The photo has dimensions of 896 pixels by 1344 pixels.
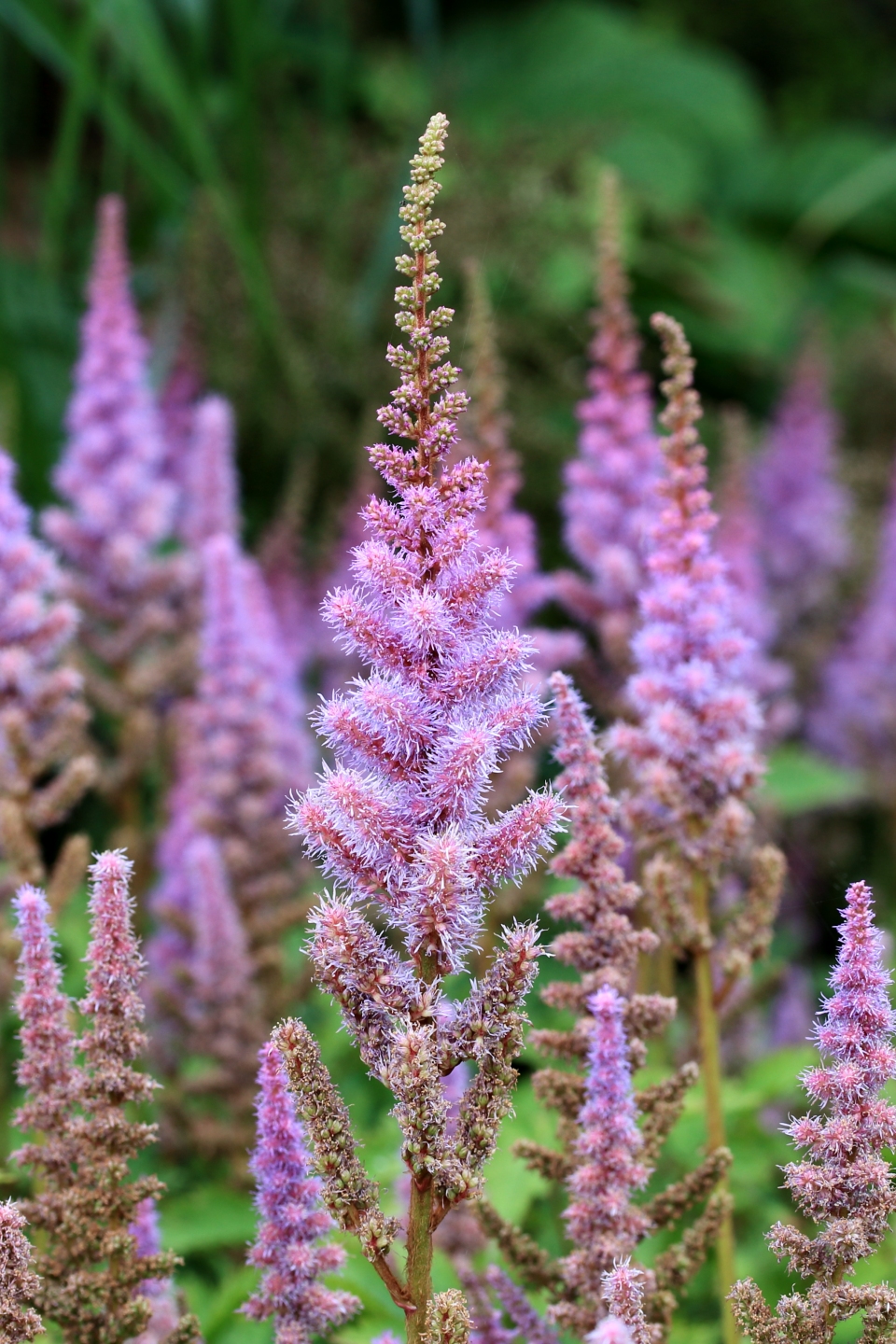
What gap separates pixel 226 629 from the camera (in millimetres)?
3043

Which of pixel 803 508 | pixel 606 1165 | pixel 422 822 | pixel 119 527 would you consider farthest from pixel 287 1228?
pixel 803 508

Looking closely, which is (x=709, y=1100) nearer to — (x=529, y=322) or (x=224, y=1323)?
(x=224, y=1323)

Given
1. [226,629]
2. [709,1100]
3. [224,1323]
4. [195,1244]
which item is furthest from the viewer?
[226,629]

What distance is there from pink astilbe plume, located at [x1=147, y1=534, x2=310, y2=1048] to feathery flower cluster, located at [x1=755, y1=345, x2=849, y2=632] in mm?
2392

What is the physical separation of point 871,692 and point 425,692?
3.50m

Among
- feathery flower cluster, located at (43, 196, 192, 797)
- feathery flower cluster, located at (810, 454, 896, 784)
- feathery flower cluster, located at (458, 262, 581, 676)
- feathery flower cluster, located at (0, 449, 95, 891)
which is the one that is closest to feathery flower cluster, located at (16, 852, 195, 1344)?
feathery flower cluster, located at (0, 449, 95, 891)

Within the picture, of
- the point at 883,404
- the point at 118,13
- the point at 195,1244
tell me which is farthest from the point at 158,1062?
the point at 883,404

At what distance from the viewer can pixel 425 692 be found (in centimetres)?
130

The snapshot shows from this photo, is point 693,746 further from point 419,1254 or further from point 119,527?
point 119,527

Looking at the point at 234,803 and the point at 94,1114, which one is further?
the point at 234,803

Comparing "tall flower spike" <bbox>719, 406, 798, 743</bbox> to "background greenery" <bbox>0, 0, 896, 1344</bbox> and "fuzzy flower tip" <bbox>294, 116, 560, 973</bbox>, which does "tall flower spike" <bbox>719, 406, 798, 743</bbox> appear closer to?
"background greenery" <bbox>0, 0, 896, 1344</bbox>

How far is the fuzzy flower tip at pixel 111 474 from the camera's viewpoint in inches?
135

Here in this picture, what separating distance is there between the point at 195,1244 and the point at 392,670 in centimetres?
162

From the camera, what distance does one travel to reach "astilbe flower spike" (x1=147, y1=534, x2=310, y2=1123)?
2977 millimetres
